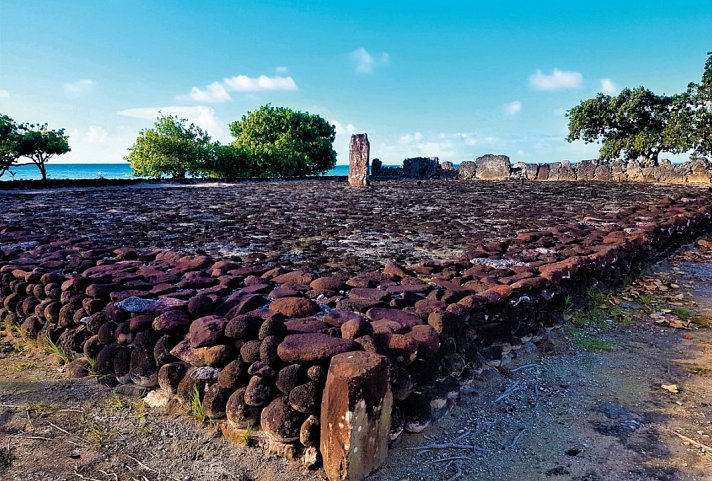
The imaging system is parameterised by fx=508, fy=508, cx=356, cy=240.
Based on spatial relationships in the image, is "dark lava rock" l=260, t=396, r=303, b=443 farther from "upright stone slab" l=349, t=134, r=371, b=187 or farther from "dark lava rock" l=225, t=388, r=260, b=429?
"upright stone slab" l=349, t=134, r=371, b=187

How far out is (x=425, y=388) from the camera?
250 cm

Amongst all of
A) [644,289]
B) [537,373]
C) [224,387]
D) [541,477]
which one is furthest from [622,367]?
[224,387]

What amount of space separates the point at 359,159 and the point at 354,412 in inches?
546

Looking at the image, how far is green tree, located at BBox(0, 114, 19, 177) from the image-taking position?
18.0m

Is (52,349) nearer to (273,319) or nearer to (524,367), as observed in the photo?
(273,319)

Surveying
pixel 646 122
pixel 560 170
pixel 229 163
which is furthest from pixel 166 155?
pixel 646 122

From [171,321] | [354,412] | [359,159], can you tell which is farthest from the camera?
[359,159]

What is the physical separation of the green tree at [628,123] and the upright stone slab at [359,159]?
13852 millimetres

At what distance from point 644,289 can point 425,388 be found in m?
4.17

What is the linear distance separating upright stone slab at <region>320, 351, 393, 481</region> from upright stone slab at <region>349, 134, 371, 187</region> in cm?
1337

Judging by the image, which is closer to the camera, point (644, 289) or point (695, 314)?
point (695, 314)

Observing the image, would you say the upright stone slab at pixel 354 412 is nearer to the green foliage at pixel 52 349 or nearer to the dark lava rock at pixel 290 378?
the dark lava rock at pixel 290 378

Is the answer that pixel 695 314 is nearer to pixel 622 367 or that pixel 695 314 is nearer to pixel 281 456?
pixel 622 367

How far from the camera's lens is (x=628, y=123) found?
23.5 m
